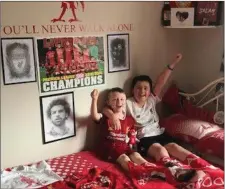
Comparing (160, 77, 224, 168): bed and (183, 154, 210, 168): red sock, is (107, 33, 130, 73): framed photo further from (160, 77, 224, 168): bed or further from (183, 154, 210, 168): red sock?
(183, 154, 210, 168): red sock

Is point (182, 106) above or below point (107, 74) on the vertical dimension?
below

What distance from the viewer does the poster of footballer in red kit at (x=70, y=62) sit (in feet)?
7.19

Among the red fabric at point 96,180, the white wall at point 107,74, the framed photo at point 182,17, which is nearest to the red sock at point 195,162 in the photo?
the red fabric at point 96,180

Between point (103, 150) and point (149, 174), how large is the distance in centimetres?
49

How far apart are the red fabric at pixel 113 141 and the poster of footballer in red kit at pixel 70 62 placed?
35 centimetres

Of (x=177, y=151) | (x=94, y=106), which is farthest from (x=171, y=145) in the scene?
(x=94, y=106)

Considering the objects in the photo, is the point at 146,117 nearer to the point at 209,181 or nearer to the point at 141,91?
the point at 141,91

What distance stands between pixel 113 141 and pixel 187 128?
569mm

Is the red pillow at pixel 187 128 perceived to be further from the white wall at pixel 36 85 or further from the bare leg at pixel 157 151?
the white wall at pixel 36 85

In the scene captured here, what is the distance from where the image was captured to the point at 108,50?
97.2 inches

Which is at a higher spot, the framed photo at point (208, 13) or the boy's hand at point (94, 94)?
the framed photo at point (208, 13)

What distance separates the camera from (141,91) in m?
2.51

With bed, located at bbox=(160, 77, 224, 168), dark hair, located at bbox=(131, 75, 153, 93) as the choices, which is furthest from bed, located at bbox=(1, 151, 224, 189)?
dark hair, located at bbox=(131, 75, 153, 93)

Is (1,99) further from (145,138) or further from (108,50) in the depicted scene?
(145,138)
